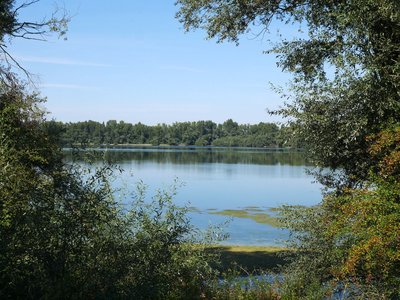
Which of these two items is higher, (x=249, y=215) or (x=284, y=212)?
(x=284, y=212)

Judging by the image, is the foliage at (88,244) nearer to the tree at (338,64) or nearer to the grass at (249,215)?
the tree at (338,64)

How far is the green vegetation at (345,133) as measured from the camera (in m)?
8.84

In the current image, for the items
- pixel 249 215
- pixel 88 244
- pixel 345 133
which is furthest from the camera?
pixel 249 215

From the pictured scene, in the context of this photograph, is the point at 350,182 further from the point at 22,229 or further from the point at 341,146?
the point at 22,229

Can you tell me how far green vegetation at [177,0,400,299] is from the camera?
8844 millimetres

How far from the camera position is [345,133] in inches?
467

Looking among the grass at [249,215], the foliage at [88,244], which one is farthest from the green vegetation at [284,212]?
the grass at [249,215]

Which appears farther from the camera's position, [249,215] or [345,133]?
[249,215]

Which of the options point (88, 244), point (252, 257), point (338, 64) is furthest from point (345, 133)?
point (252, 257)

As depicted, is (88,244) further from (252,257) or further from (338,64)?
A: (252,257)

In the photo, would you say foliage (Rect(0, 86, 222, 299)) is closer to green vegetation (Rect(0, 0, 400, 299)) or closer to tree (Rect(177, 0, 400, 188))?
green vegetation (Rect(0, 0, 400, 299))

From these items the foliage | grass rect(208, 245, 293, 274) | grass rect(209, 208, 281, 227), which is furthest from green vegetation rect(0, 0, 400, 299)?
grass rect(209, 208, 281, 227)

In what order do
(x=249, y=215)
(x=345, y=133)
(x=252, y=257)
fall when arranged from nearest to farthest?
(x=345, y=133) → (x=252, y=257) → (x=249, y=215)

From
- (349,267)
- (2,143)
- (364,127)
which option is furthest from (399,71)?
(2,143)
